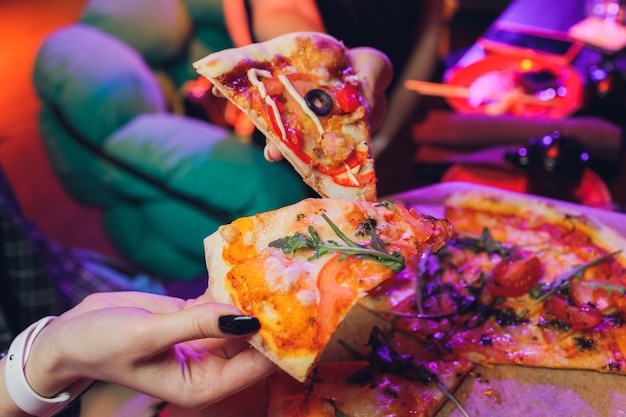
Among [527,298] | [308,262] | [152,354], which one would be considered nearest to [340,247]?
[308,262]

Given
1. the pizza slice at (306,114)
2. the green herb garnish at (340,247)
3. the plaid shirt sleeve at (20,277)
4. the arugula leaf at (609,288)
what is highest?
the pizza slice at (306,114)

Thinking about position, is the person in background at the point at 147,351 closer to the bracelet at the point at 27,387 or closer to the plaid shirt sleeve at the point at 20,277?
the bracelet at the point at 27,387

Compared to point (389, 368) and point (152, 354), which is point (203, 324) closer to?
point (152, 354)

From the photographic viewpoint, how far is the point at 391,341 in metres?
1.97

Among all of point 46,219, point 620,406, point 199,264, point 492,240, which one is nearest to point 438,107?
point 492,240

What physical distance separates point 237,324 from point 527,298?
1.25 metres

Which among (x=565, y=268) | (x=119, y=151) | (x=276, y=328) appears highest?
(x=276, y=328)

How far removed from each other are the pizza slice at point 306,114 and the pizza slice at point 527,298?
52cm

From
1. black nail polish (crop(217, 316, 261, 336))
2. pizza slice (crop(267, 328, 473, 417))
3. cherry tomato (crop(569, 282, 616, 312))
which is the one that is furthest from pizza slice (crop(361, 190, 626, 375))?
black nail polish (crop(217, 316, 261, 336))

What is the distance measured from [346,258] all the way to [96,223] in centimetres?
429

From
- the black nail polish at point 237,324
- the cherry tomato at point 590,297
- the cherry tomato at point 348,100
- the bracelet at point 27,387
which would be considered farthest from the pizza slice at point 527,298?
the bracelet at point 27,387

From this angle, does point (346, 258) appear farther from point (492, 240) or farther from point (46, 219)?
point (46, 219)

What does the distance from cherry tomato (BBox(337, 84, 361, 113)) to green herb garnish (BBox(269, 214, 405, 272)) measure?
0.51 metres

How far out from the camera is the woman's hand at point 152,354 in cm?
126
